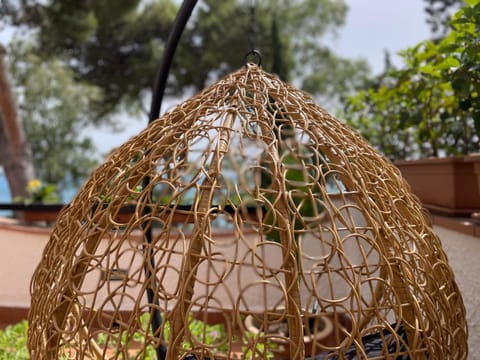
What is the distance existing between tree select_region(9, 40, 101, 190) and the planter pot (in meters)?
9.41

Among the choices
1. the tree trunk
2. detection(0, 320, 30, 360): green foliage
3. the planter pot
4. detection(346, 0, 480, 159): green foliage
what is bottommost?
detection(0, 320, 30, 360): green foliage

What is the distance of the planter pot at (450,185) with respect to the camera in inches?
69.4

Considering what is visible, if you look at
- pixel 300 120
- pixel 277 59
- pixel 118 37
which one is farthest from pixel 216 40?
pixel 300 120

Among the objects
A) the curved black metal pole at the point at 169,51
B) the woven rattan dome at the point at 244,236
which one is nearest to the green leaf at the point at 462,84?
the woven rattan dome at the point at 244,236

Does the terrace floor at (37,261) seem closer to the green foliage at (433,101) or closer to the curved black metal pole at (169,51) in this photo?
the green foliage at (433,101)

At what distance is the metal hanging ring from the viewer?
4.14 feet

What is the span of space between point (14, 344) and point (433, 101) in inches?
84.6

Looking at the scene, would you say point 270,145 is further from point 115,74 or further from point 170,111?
point 115,74

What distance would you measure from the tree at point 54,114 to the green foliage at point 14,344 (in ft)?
28.7

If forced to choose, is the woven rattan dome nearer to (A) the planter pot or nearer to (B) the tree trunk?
(A) the planter pot

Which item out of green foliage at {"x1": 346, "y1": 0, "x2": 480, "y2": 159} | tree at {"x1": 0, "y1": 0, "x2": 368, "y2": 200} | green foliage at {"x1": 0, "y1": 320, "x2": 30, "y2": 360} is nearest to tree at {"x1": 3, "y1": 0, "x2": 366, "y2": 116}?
tree at {"x1": 0, "y1": 0, "x2": 368, "y2": 200}

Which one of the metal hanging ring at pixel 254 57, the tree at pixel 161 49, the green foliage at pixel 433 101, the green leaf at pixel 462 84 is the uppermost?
the tree at pixel 161 49

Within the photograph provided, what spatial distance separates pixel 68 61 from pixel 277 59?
18.3 ft

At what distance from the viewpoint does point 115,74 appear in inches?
425
